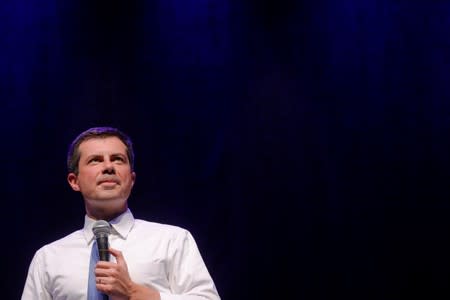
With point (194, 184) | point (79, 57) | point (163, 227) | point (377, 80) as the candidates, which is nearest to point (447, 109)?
point (377, 80)

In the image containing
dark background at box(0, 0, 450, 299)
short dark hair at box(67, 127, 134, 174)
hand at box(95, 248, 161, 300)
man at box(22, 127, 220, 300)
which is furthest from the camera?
dark background at box(0, 0, 450, 299)

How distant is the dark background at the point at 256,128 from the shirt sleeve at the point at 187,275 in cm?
67

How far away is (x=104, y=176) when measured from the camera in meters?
2.10

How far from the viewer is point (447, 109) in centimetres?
282

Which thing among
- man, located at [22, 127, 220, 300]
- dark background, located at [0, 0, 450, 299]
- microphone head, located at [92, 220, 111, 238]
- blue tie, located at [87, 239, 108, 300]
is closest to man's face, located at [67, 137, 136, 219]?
man, located at [22, 127, 220, 300]

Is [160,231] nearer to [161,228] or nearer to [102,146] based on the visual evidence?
[161,228]

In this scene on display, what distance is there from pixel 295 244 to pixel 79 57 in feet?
4.32

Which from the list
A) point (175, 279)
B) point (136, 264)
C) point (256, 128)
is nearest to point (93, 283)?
point (136, 264)

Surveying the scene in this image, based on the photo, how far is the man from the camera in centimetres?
200

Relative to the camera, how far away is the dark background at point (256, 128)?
Answer: 271cm

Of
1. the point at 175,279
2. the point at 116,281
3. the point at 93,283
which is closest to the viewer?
the point at 116,281

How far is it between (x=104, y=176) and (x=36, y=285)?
43 centimetres

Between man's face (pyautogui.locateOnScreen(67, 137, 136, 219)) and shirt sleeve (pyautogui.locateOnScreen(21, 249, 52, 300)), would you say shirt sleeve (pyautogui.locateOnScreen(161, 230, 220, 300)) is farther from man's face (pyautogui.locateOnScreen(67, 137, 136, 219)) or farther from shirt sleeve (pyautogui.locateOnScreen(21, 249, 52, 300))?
shirt sleeve (pyautogui.locateOnScreen(21, 249, 52, 300))

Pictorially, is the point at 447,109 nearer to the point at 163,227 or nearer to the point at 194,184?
the point at 194,184
